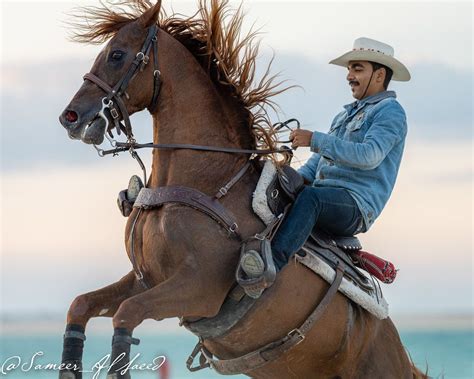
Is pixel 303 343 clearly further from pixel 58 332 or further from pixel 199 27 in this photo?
pixel 58 332

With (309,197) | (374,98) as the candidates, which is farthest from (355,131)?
(309,197)

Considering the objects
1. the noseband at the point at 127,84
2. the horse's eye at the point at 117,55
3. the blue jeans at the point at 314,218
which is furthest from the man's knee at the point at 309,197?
the horse's eye at the point at 117,55

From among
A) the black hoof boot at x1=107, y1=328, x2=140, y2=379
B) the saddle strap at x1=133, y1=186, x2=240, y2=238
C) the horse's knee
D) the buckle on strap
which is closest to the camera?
the black hoof boot at x1=107, y1=328, x2=140, y2=379

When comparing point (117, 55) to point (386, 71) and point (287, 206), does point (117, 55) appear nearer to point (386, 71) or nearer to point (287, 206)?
point (287, 206)

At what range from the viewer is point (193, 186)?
24.8ft

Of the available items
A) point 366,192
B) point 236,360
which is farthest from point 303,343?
point 366,192

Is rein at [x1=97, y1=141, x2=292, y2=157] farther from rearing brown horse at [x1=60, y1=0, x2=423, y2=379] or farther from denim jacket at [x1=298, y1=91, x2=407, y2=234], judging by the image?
denim jacket at [x1=298, y1=91, x2=407, y2=234]

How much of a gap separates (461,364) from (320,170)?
29.3 meters

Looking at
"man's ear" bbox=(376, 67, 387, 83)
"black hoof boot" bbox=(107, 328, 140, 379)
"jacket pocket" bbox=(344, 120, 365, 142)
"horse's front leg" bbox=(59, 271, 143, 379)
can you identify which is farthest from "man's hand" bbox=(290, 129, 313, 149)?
"black hoof boot" bbox=(107, 328, 140, 379)

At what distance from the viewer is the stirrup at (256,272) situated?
7266 mm

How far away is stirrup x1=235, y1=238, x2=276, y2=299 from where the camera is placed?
727 centimetres

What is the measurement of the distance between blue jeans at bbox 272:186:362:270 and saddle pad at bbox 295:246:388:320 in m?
0.23

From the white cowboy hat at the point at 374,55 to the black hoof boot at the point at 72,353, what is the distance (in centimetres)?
290

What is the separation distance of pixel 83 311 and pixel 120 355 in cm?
67
